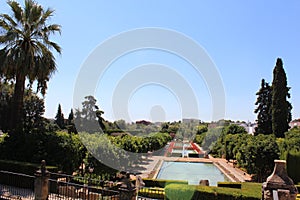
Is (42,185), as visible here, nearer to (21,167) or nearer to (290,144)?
(21,167)

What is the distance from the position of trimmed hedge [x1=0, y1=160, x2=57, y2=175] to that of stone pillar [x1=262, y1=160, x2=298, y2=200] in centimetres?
882

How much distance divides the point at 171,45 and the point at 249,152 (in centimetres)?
967

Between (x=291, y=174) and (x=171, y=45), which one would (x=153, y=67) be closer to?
(x=171, y=45)

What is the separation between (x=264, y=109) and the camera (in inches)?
1631

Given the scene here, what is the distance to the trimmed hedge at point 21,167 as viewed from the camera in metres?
11.6

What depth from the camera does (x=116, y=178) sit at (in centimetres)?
1750

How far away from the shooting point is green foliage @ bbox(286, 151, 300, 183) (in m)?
18.7

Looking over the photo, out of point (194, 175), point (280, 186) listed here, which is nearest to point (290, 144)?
point (194, 175)

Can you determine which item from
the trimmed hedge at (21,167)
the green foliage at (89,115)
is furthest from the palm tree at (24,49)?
the green foliage at (89,115)

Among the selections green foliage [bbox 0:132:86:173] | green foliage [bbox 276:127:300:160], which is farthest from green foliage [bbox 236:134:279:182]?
green foliage [bbox 0:132:86:173]

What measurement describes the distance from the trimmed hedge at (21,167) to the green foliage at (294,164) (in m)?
15.3

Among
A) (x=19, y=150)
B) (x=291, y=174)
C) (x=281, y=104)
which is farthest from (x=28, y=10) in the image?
(x=281, y=104)

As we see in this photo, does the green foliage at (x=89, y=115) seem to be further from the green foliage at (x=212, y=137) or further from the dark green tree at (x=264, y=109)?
the dark green tree at (x=264, y=109)

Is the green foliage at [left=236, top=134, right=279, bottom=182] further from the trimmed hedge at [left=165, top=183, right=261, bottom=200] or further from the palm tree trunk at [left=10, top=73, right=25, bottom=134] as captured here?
the palm tree trunk at [left=10, top=73, right=25, bottom=134]
